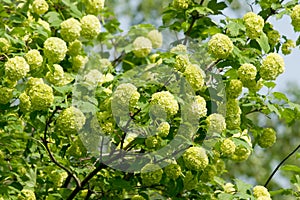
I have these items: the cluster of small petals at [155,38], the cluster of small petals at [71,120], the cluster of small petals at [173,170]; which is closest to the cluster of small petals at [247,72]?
the cluster of small petals at [173,170]

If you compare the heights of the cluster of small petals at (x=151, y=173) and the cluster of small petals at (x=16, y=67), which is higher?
the cluster of small petals at (x=16, y=67)

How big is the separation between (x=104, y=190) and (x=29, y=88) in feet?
3.20

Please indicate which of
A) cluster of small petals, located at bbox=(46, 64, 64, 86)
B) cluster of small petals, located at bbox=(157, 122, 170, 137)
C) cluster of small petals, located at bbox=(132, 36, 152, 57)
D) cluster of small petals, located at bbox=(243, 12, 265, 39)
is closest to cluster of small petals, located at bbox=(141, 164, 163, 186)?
cluster of small petals, located at bbox=(157, 122, 170, 137)

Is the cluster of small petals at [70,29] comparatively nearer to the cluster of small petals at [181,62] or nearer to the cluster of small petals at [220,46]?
the cluster of small petals at [181,62]

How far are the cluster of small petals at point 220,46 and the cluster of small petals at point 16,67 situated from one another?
1.09 m

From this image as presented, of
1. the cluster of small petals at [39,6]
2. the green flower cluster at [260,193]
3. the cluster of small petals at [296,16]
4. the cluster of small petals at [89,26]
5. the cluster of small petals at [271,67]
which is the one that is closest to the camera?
the cluster of small petals at [271,67]

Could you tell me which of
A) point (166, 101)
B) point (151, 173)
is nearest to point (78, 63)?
point (151, 173)

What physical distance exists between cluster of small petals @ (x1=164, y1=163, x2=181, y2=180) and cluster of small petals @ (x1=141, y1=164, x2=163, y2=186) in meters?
0.07

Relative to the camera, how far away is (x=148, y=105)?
10.2 ft

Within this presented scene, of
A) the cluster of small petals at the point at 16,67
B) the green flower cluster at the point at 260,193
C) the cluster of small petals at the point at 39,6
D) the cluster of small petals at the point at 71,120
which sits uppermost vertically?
the cluster of small petals at the point at 39,6

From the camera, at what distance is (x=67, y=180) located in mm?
4254

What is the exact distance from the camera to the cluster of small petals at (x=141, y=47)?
16.1 ft

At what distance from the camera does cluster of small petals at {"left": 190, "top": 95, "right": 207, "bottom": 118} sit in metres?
3.22

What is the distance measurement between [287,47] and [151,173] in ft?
4.72
